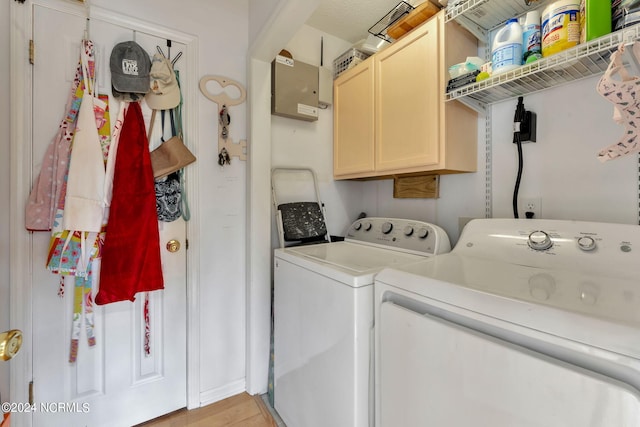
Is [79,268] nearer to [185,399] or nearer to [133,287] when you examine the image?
[133,287]

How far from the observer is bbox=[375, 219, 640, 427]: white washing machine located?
54 cm

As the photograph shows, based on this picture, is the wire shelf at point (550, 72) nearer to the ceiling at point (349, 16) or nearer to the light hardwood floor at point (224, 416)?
the ceiling at point (349, 16)

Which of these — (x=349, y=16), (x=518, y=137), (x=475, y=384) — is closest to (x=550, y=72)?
(x=518, y=137)

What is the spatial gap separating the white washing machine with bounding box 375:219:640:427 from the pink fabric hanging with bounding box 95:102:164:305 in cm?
115

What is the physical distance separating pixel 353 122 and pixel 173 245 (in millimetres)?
1414

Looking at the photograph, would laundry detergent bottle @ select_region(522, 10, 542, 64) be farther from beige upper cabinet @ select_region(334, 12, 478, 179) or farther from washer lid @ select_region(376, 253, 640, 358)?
washer lid @ select_region(376, 253, 640, 358)

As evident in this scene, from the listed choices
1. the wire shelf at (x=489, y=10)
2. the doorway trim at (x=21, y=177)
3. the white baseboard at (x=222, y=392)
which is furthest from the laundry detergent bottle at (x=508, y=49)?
the white baseboard at (x=222, y=392)

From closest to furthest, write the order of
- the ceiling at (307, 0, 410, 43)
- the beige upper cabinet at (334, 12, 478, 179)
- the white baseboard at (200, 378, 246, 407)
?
the beige upper cabinet at (334, 12, 478, 179) → the white baseboard at (200, 378, 246, 407) → the ceiling at (307, 0, 410, 43)

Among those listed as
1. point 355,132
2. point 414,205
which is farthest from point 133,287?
point 414,205

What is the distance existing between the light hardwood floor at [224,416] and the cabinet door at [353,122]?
1608 mm

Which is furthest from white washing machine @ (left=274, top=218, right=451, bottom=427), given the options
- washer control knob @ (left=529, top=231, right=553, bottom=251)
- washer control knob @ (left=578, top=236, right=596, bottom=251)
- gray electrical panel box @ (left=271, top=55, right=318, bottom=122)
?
gray electrical panel box @ (left=271, top=55, right=318, bottom=122)

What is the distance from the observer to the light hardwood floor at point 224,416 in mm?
1528

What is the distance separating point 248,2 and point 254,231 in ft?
4.80

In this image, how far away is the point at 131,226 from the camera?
1.35m
